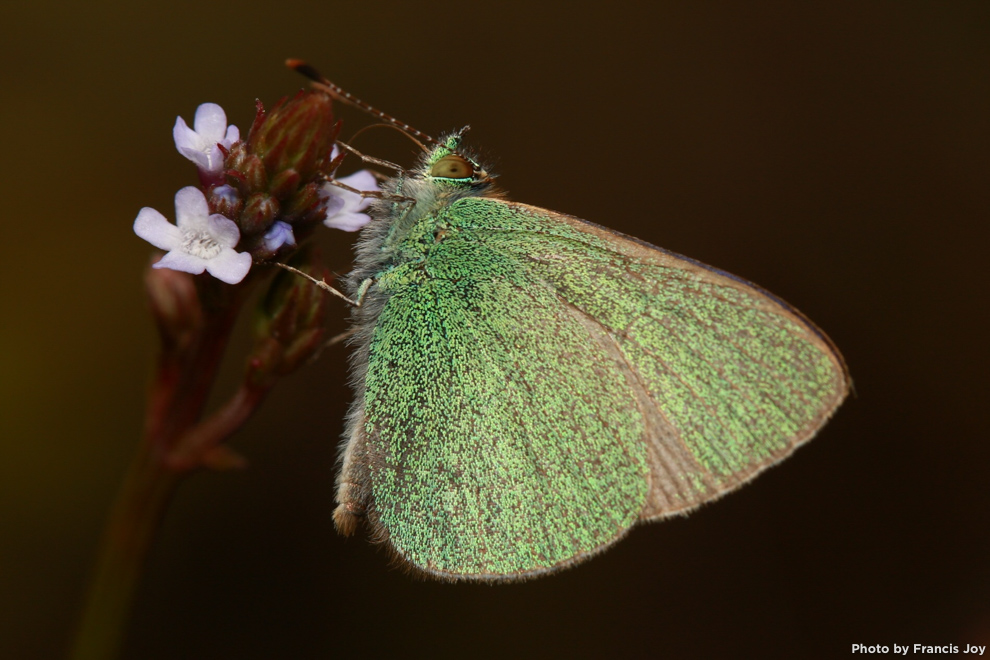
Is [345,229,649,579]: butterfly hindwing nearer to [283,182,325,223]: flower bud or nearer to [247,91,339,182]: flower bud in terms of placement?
[283,182,325,223]: flower bud

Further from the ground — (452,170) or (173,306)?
(452,170)

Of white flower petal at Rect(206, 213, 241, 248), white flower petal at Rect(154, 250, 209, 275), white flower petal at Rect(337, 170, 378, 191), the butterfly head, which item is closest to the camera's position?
white flower petal at Rect(154, 250, 209, 275)

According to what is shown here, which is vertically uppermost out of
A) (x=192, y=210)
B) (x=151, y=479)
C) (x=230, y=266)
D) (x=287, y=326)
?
(x=192, y=210)

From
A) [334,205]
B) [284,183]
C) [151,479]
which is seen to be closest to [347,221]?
[334,205]

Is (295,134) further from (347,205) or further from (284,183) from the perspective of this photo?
(347,205)

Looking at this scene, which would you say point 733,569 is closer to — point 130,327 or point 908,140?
point 908,140

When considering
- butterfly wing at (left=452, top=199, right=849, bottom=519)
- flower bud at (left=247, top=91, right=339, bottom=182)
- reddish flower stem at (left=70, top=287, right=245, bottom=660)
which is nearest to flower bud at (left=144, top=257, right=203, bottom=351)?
reddish flower stem at (left=70, top=287, right=245, bottom=660)
